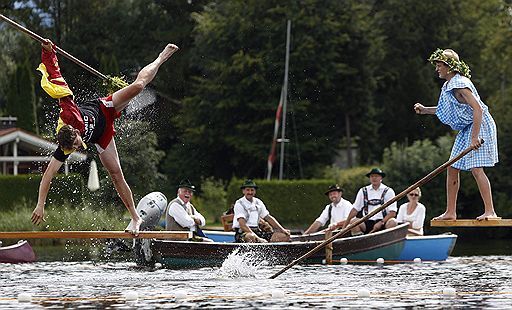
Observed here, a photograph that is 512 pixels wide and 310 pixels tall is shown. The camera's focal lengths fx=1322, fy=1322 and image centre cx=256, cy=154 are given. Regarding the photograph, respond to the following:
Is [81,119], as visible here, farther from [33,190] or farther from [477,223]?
[33,190]

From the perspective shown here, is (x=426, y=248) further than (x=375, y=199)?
Yes

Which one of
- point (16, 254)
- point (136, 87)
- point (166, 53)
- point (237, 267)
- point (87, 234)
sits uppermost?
point (166, 53)

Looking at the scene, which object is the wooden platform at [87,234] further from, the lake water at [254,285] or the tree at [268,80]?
the tree at [268,80]

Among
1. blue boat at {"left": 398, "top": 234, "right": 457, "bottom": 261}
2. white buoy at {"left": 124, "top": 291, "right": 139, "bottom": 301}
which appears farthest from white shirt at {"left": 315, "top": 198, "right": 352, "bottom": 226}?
white buoy at {"left": 124, "top": 291, "right": 139, "bottom": 301}

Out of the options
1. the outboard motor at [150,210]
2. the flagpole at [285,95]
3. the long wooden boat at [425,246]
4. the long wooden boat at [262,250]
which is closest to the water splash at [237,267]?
the long wooden boat at [262,250]

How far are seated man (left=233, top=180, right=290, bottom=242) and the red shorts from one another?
7.64m

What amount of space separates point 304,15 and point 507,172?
13.6m

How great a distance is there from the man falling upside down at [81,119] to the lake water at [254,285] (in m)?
1.33

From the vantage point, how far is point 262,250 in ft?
75.1

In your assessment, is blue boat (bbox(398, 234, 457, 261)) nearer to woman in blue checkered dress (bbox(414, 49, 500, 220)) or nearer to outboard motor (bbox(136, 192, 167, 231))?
outboard motor (bbox(136, 192, 167, 231))

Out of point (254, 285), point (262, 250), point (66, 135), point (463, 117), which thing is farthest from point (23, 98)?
point (463, 117)

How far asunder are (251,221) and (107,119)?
8463mm

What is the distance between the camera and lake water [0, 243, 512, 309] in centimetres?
1575

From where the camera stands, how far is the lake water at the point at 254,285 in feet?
51.7
